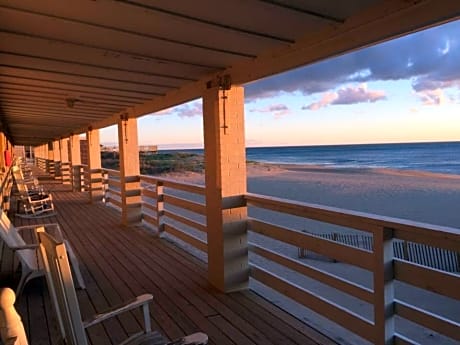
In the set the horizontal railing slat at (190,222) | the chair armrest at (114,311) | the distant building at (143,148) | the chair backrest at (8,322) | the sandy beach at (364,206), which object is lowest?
the sandy beach at (364,206)

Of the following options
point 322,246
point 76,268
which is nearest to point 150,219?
point 76,268

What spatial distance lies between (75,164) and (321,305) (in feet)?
37.1

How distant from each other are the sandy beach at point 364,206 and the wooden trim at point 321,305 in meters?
0.12

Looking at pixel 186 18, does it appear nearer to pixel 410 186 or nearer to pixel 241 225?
pixel 241 225

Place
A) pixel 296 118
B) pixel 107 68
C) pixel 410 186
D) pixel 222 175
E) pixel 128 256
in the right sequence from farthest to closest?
pixel 296 118 < pixel 410 186 < pixel 128 256 < pixel 222 175 < pixel 107 68

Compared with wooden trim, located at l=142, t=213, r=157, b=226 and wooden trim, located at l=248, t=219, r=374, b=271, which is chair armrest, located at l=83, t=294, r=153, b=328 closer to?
wooden trim, located at l=248, t=219, r=374, b=271

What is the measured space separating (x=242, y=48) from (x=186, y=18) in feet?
2.18

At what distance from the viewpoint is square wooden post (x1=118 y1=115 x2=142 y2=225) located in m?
6.43

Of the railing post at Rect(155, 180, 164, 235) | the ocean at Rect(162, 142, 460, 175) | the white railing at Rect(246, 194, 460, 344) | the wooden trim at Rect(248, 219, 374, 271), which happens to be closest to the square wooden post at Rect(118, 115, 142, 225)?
the railing post at Rect(155, 180, 164, 235)

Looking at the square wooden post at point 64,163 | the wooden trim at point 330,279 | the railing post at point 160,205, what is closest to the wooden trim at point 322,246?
the wooden trim at point 330,279

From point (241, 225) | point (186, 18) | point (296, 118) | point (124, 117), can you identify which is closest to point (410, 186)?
point (296, 118)

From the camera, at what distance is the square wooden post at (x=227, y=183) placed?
3.40 meters

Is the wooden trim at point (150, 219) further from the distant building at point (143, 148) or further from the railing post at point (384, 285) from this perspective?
the distant building at point (143, 148)

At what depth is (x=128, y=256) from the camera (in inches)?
185
